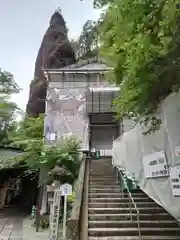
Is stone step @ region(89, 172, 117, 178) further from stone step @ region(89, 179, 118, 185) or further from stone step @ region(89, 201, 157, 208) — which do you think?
stone step @ region(89, 201, 157, 208)

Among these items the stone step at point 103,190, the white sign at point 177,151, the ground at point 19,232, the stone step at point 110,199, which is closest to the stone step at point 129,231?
the stone step at point 110,199

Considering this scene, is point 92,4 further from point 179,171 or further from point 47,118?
point 47,118

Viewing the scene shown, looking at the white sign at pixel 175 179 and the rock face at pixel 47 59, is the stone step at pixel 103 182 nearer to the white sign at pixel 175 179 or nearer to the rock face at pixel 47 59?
the white sign at pixel 175 179

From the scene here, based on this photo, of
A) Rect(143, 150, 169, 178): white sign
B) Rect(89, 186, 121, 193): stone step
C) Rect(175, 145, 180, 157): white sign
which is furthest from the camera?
Rect(89, 186, 121, 193): stone step

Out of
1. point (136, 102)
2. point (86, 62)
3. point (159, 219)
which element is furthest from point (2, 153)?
point (136, 102)

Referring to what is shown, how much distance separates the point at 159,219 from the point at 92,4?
5.36 m

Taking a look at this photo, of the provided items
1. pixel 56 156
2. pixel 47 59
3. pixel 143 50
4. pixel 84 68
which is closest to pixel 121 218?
pixel 56 156

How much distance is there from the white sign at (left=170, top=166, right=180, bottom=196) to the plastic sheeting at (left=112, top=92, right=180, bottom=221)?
0.08 m

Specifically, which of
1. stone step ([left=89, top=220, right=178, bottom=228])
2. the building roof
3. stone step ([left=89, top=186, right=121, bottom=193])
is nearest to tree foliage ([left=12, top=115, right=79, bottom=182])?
stone step ([left=89, top=186, right=121, bottom=193])

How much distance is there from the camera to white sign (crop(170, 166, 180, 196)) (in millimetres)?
3910

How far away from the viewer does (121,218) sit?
621 cm

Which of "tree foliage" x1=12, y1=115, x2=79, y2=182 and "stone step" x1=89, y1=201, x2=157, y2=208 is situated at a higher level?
"tree foliage" x1=12, y1=115, x2=79, y2=182

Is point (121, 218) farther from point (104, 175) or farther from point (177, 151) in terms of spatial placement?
point (177, 151)

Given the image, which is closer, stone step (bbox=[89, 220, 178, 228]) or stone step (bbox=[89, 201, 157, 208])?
stone step (bbox=[89, 220, 178, 228])
